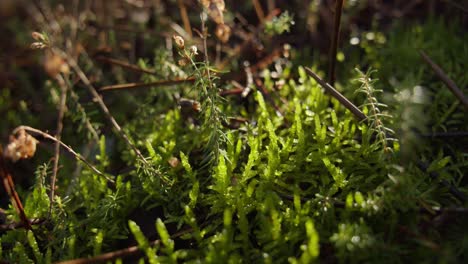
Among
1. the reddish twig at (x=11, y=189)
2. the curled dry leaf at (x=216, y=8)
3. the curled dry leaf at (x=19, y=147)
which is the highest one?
the curled dry leaf at (x=216, y=8)

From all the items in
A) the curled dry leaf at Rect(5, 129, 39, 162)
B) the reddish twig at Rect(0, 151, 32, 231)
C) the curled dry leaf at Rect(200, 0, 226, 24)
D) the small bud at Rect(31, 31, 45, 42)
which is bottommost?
the reddish twig at Rect(0, 151, 32, 231)

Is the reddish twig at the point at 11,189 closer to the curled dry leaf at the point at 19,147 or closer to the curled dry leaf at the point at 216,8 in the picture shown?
the curled dry leaf at the point at 19,147

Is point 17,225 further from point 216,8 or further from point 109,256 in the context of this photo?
point 216,8

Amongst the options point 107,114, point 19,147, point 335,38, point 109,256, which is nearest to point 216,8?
point 335,38

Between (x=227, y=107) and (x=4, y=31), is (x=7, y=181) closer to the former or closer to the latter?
(x=227, y=107)

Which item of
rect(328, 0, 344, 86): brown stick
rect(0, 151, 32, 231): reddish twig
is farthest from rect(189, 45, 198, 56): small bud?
rect(0, 151, 32, 231): reddish twig

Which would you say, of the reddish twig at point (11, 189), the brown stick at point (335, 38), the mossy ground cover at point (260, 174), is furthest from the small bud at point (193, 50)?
the reddish twig at point (11, 189)

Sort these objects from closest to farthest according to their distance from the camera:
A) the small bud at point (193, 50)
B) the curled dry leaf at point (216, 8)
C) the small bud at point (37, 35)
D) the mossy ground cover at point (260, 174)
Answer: the mossy ground cover at point (260, 174), the small bud at point (193, 50), the small bud at point (37, 35), the curled dry leaf at point (216, 8)

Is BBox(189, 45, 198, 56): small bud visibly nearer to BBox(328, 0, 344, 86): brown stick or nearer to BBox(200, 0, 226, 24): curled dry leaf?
BBox(200, 0, 226, 24): curled dry leaf
